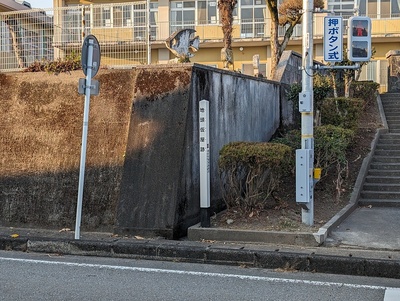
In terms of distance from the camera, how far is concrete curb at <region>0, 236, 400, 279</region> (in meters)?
6.88

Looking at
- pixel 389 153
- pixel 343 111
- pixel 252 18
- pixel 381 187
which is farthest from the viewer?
pixel 252 18

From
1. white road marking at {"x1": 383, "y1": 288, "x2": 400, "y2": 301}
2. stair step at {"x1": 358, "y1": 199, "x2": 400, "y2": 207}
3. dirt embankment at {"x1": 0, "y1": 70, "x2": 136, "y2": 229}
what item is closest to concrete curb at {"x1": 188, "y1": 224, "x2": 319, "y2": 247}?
dirt embankment at {"x1": 0, "y1": 70, "x2": 136, "y2": 229}

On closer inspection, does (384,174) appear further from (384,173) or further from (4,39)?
(4,39)

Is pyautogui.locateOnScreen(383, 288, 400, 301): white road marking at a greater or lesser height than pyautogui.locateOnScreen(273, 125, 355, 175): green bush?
lesser

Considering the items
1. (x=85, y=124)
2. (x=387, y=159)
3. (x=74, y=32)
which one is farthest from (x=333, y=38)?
(x=74, y=32)

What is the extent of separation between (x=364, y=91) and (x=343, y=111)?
4067 millimetres

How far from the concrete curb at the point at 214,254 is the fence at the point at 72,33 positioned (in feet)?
15.7

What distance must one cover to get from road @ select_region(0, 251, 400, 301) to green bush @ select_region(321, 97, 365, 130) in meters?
7.69

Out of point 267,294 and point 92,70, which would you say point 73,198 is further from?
point 267,294

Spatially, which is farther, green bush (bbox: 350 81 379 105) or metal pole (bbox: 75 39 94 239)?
green bush (bbox: 350 81 379 105)

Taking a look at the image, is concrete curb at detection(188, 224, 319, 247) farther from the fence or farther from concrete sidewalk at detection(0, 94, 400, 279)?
the fence

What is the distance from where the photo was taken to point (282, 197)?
10.7 metres

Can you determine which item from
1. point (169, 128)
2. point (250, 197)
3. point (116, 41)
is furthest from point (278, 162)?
point (116, 41)

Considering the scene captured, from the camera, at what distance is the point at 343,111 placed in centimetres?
1398
